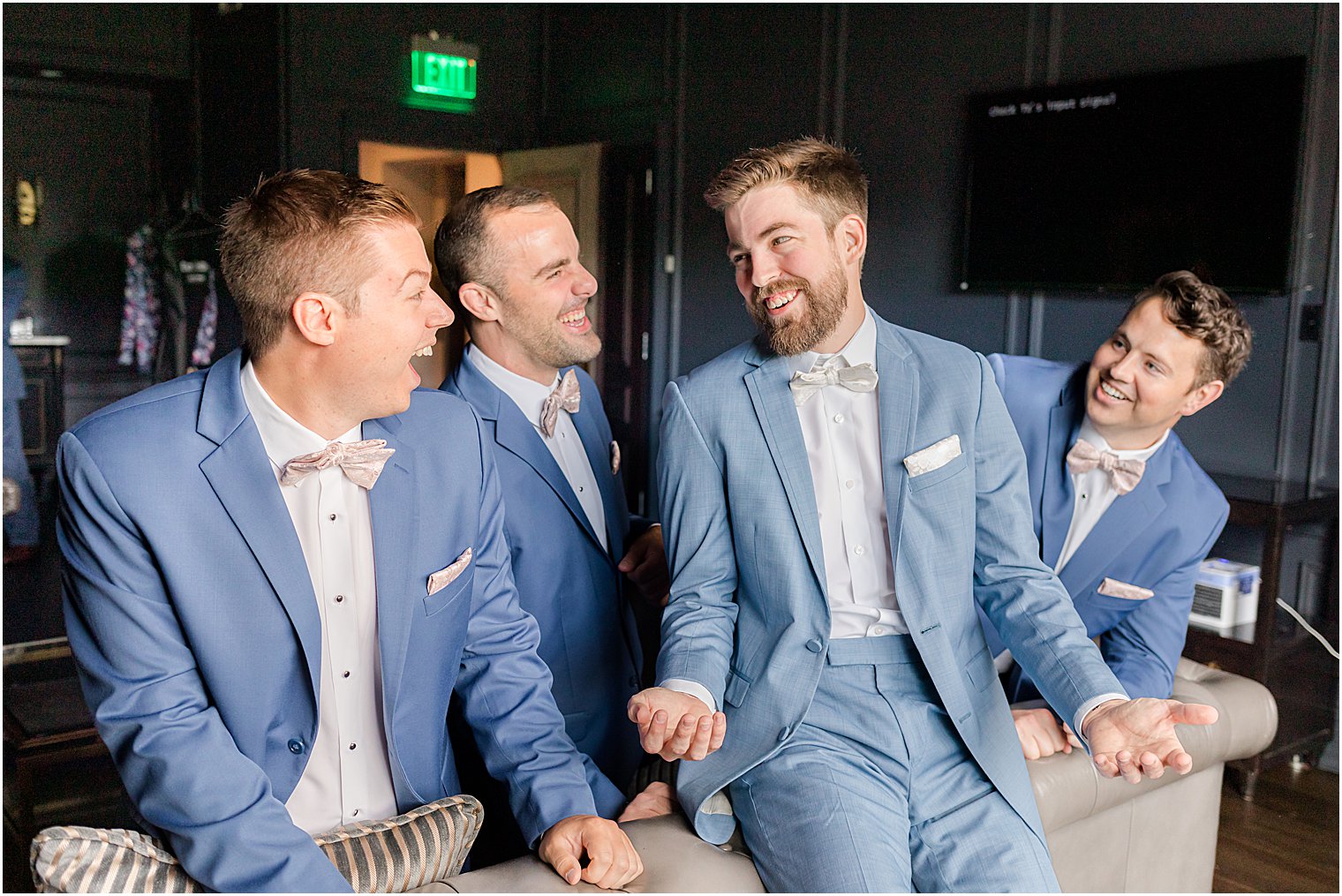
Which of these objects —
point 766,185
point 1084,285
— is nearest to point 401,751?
point 766,185

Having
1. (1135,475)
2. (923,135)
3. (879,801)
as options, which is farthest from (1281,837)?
(923,135)

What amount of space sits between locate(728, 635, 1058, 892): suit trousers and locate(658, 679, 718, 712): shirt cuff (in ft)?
0.61

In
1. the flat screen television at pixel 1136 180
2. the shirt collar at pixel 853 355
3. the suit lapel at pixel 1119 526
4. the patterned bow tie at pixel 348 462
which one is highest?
the flat screen television at pixel 1136 180

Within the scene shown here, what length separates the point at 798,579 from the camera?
1.84 meters

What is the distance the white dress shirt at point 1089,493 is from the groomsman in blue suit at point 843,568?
684mm

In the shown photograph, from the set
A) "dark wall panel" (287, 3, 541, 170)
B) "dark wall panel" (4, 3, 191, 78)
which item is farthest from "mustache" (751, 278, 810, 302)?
"dark wall panel" (4, 3, 191, 78)

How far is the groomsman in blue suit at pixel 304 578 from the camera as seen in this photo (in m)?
1.54

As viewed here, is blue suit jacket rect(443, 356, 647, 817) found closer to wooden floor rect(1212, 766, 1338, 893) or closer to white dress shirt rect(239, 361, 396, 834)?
white dress shirt rect(239, 361, 396, 834)

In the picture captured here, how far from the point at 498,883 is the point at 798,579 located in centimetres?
64

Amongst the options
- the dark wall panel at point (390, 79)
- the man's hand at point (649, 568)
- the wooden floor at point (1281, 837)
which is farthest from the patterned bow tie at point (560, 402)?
the dark wall panel at point (390, 79)

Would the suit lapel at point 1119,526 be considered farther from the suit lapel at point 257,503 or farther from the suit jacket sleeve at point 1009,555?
the suit lapel at point 257,503

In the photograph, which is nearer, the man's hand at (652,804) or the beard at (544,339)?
the man's hand at (652,804)

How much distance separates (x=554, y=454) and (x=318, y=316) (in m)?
0.84

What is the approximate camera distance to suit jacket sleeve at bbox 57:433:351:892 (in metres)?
1.51
